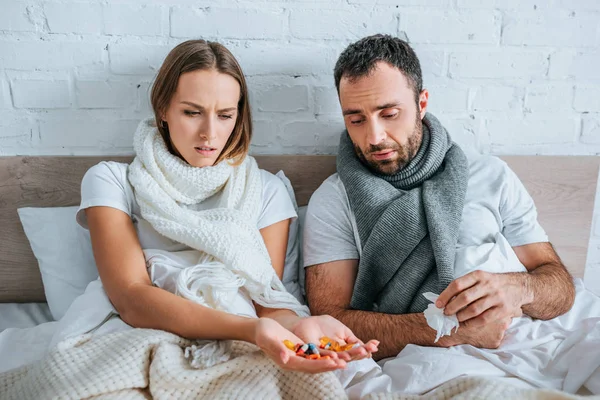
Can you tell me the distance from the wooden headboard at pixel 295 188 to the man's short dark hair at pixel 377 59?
32cm

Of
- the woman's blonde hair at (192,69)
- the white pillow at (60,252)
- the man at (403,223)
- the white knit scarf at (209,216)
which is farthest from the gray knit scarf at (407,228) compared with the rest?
the white pillow at (60,252)

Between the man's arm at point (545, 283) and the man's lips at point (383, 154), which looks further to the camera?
the man's lips at point (383, 154)

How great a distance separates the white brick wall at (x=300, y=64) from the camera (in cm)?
148

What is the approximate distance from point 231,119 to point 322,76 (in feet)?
1.22

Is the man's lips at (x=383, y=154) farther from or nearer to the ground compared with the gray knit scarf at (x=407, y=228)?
farther from the ground

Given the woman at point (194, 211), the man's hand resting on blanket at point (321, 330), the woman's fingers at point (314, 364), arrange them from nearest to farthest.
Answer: the woman's fingers at point (314, 364), the man's hand resting on blanket at point (321, 330), the woman at point (194, 211)

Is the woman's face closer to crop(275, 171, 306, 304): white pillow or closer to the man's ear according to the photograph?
crop(275, 171, 306, 304): white pillow

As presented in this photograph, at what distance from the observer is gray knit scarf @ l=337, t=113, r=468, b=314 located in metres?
1.29

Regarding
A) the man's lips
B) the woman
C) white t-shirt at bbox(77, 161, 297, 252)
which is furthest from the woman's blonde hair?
the man's lips

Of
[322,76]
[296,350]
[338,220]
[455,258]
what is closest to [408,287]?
[455,258]

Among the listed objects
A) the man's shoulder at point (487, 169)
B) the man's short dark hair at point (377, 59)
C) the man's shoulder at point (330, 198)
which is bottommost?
the man's shoulder at point (330, 198)

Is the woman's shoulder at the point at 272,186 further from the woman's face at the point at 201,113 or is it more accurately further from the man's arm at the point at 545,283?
the man's arm at the point at 545,283

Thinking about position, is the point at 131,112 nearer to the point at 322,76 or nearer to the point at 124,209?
the point at 124,209

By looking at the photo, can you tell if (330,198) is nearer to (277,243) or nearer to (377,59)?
(277,243)
